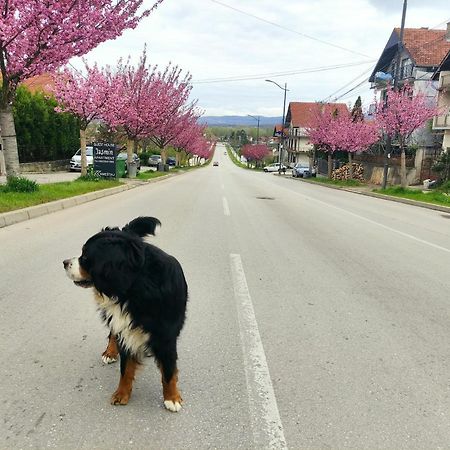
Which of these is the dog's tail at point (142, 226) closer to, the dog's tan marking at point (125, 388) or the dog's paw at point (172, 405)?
the dog's tan marking at point (125, 388)

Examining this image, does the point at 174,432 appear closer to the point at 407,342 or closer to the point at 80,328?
the point at 80,328

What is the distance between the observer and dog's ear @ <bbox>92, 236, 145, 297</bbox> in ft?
7.49

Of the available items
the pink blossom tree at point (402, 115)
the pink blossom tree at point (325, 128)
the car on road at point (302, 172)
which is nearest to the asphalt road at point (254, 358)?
the pink blossom tree at point (402, 115)

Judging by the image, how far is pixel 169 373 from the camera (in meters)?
2.58

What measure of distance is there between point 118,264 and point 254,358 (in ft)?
5.18

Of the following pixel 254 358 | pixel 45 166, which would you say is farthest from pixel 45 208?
pixel 45 166

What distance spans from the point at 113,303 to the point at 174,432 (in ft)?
2.69

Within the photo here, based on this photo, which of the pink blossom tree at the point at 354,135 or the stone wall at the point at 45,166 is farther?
the pink blossom tree at the point at 354,135

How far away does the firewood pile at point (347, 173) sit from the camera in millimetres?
36594

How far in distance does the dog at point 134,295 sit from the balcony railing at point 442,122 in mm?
28252

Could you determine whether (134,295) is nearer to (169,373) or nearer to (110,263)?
(110,263)

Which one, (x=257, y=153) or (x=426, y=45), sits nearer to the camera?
(x=426, y=45)

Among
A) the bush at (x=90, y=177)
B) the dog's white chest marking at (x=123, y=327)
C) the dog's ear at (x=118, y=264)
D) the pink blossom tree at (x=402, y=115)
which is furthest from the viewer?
the pink blossom tree at (x=402, y=115)

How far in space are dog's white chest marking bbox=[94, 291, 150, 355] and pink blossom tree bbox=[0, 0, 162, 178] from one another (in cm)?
937
